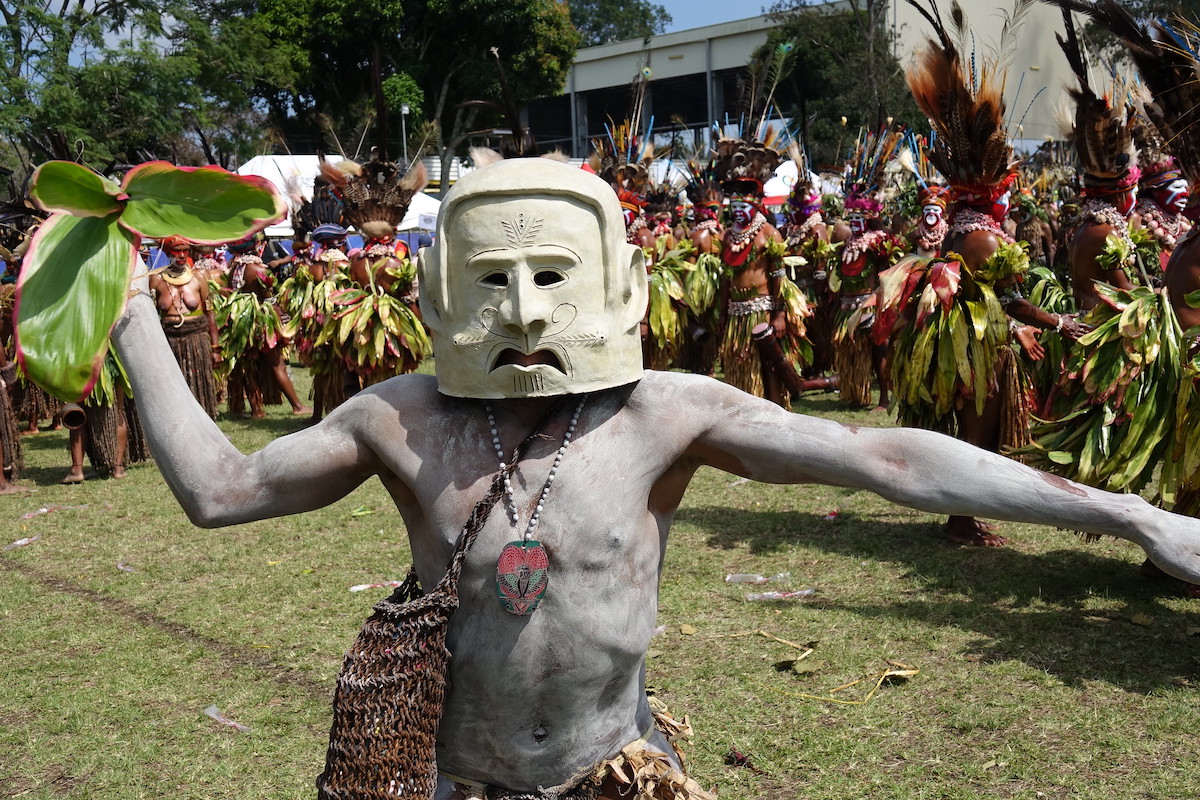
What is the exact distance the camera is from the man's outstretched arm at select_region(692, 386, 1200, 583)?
1962mm

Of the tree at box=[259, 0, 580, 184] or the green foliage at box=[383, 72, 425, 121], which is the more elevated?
the tree at box=[259, 0, 580, 184]

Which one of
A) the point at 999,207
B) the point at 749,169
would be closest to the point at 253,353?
the point at 749,169

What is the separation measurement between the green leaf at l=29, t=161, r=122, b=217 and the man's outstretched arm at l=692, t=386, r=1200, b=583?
129 cm

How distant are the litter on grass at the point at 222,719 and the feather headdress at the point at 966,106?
4.59 m

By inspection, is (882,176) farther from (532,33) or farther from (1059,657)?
(532,33)

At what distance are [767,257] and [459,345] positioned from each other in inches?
315

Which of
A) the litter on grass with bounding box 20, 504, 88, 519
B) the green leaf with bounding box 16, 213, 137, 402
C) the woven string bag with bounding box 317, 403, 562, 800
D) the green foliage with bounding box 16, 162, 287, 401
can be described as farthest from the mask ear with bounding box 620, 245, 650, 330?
the litter on grass with bounding box 20, 504, 88, 519

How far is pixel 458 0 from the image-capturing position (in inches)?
1161

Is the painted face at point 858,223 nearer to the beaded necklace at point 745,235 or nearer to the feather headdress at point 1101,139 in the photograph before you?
the beaded necklace at point 745,235

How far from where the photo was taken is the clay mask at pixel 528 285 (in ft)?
7.37

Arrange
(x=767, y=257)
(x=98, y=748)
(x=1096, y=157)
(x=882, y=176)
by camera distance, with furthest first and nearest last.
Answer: (x=882, y=176), (x=767, y=257), (x=1096, y=157), (x=98, y=748)

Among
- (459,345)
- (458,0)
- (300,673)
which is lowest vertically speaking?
(300,673)

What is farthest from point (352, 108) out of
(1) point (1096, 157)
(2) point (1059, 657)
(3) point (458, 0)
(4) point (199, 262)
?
(2) point (1059, 657)

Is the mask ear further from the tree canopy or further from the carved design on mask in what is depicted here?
the tree canopy
